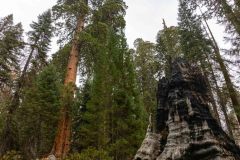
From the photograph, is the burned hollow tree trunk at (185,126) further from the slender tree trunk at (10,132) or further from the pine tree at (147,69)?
the pine tree at (147,69)

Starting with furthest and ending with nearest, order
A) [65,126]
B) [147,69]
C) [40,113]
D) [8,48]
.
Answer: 1. [147,69]
2. [8,48]
3. [40,113]
4. [65,126]

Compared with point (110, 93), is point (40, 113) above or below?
below

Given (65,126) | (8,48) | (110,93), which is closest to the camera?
(65,126)

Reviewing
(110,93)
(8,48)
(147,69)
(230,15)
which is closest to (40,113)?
(110,93)

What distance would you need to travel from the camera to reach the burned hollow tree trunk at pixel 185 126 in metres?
10.0

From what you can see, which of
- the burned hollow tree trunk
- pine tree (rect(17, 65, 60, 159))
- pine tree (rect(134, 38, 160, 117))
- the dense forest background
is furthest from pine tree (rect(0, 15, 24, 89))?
the burned hollow tree trunk

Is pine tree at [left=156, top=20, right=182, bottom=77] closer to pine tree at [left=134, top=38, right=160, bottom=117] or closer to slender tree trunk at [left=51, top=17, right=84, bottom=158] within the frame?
pine tree at [left=134, top=38, right=160, bottom=117]

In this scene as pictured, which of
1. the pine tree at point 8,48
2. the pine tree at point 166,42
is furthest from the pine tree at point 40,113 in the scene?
the pine tree at point 166,42

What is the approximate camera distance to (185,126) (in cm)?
1073

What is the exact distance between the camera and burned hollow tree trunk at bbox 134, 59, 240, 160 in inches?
396

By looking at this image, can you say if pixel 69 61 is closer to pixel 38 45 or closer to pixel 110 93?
pixel 110 93

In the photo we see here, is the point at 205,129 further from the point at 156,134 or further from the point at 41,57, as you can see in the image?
the point at 41,57

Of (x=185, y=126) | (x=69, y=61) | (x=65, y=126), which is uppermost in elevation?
(x=69, y=61)

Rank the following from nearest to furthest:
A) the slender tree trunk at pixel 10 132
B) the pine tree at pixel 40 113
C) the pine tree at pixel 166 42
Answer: the pine tree at pixel 40 113 < the slender tree trunk at pixel 10 132 < the pine tree at pixel 166 42
